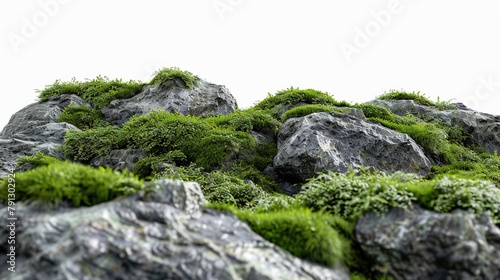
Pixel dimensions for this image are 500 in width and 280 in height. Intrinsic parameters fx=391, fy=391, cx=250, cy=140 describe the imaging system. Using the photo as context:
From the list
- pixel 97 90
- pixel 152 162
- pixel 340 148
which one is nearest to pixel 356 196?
pixel 340 148

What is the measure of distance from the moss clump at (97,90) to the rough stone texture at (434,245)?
636 inches

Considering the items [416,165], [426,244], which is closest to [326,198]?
[426,244]

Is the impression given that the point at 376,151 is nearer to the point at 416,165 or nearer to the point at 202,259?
the point at 416,165

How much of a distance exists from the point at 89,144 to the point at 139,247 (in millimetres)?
10494

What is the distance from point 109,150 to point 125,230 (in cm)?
975

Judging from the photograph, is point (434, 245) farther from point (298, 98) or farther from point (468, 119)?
point (468, 119)

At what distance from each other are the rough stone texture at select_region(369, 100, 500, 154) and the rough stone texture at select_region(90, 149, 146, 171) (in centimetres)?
1218

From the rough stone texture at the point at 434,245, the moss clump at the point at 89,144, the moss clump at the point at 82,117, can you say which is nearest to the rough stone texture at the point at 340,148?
the rough stone texture at the point at 434,245

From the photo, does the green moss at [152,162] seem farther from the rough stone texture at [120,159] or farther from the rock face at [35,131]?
the rock face at [35,131]

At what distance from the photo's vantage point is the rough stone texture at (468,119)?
1769 centimetres

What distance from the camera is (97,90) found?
795 inches

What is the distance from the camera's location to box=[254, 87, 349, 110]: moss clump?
17625 mm

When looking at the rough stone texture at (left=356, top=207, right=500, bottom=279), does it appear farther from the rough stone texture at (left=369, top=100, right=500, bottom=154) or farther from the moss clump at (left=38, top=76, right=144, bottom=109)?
the moss clump at (left=38, top=76, right=144, bottom=109)

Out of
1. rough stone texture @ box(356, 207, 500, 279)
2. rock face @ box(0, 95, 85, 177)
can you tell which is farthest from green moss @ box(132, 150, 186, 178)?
rough stone texture @ box(356, 207, 500, 279)
